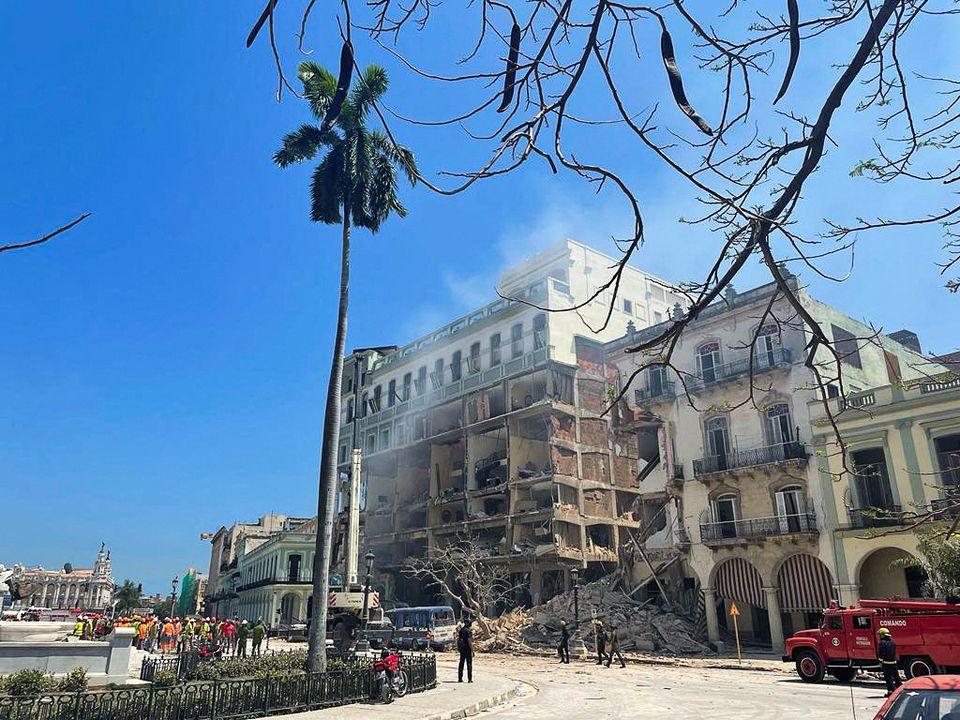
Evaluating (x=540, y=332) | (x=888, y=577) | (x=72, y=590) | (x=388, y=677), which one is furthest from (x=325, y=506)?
(x=72, y=590)

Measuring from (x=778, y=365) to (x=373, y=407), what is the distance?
37970 mm

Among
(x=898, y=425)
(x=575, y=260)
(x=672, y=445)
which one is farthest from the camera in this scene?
(x=575, y=260)

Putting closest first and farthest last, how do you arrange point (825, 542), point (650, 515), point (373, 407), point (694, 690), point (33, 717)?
1. point (33, 717)
2. point (694, 690)
3. point (825, 542)
4. point (650, 515)
5. point (373, 407)

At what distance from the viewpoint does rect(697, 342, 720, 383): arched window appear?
1346 inches

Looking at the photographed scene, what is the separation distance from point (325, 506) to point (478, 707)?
6412 millimetres

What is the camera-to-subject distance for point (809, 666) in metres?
20.7

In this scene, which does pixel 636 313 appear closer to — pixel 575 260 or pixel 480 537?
pixel 575 260

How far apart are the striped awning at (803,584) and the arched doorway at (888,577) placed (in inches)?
55.5

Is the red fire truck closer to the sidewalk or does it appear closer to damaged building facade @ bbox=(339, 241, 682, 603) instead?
the sidewalk

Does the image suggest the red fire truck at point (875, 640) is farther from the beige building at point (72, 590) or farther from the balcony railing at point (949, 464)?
the beige building at point (72, 590)

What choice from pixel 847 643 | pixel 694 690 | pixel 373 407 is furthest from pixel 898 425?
pixel 373 407

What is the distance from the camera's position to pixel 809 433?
29.9 meters

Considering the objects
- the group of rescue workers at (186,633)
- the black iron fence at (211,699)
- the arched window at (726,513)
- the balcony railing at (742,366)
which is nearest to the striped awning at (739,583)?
the arched window at (726,513)

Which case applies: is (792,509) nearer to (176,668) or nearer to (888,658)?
(888,658)
